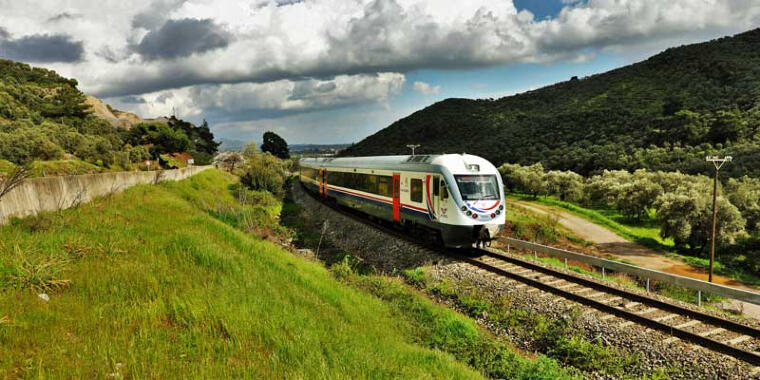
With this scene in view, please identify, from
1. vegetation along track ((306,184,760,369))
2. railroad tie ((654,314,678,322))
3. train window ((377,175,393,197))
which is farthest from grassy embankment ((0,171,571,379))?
train window ((377,175,393,197))

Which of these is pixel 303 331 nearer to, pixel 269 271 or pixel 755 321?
pixel 269 271

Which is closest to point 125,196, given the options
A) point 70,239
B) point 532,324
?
point 70,239

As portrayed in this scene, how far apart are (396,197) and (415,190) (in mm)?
1831

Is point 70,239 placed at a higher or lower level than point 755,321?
higher

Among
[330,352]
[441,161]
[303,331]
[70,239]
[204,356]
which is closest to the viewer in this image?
[204,356]

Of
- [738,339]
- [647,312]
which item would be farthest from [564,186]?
[738,339]

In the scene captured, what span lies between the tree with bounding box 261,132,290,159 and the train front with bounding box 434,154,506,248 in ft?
363

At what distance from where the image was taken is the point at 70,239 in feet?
27.2

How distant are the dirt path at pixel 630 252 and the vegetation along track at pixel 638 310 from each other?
797cm

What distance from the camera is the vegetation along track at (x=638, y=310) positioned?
28.4ft

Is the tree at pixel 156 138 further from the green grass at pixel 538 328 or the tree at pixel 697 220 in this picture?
the tree at pixel 697 220

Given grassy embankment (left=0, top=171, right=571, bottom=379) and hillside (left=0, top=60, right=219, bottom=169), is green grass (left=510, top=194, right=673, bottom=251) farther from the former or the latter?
hillside (left=0, top=60, right=219, bottom=169)

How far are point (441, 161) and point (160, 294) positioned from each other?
1138 cm

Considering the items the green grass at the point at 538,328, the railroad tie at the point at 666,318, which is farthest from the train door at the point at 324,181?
the railroad tie at the point at 666,318
